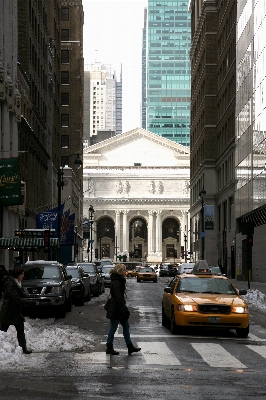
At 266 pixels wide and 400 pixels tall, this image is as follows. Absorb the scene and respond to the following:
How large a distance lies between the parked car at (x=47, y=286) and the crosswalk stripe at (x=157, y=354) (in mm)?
8809

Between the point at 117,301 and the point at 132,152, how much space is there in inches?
7206

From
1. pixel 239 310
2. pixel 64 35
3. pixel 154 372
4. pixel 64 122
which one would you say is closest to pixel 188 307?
pixel 239 310

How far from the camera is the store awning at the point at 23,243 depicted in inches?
1747

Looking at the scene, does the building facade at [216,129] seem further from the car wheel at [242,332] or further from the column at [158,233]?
the column at [158,233]

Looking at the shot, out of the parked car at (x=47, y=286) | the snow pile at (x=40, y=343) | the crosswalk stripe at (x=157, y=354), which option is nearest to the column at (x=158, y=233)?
the parked car at (x=47, y=286)

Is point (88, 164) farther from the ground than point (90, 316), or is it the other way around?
point (88, 164)

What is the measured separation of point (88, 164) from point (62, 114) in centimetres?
8044

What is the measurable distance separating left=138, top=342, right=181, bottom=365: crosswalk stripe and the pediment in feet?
583

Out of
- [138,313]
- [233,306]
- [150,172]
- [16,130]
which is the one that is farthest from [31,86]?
[150,172]

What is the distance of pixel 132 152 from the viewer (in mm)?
199375

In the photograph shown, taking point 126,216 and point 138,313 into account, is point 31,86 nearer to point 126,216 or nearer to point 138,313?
point 138,313

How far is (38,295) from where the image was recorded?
27.8 meters

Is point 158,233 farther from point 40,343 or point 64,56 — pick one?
point 40,343

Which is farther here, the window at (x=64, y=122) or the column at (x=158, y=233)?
the column at (x=158, y=233)
